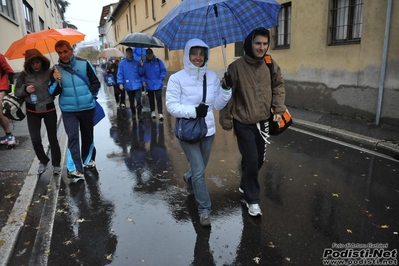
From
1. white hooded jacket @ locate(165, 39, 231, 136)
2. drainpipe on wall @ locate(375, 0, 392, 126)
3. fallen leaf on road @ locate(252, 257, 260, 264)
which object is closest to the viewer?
fallen leaf on road @ locate(252, 257, 260, 264)

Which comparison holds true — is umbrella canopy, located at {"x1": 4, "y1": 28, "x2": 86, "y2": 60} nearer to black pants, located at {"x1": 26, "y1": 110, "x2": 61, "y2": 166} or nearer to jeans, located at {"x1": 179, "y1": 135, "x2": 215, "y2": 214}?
black pants, located at {"x1": 26, "y1": 110, "x2": 61, "y2": 166}

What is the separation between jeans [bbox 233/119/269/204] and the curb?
3.34m

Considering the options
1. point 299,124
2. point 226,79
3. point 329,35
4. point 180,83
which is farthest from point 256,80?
point 329,35

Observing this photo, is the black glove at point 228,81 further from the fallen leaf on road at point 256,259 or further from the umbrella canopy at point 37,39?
the umbrella canopy at point 37,39

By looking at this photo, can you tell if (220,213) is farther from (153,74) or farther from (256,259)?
(153,74)

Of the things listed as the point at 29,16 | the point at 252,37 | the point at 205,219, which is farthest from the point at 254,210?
the point at 29,16

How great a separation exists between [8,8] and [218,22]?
35.4 feet

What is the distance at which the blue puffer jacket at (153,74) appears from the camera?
898 centimetres

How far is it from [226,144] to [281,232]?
3.30 m

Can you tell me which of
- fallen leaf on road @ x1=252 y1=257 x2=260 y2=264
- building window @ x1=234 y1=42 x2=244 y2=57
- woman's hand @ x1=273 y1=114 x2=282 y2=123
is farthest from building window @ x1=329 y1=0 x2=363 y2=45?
fallen leaf on road @ x1=252 y1=257 x2=260 y2=264

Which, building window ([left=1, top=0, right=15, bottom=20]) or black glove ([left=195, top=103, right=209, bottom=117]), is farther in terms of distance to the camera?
building window ([left=1, top=0, right=15, bottom=20])

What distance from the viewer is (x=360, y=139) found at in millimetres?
6441

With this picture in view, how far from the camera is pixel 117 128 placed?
832 cm

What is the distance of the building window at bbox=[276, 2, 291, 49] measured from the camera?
9.98 m
